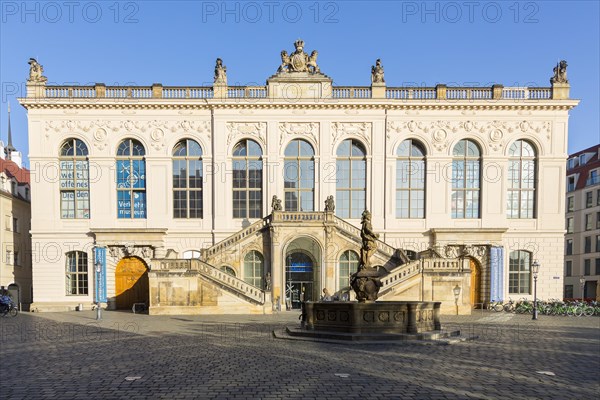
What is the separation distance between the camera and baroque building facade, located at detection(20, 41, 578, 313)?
101 ft

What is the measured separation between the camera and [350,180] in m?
32.1

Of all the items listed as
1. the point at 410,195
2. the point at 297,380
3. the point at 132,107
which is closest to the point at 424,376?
the point at 297,380

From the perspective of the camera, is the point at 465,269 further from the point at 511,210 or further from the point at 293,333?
the point at 293,333

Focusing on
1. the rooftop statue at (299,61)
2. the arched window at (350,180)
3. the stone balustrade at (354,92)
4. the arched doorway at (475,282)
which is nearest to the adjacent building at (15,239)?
the stone balustrade at (354,92)

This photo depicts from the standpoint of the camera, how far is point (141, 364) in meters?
10.9

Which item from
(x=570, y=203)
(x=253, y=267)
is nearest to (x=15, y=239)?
(x=253, y=267)

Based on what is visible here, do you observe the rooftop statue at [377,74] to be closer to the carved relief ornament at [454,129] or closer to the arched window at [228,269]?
the carved relief ornament at [454,129]

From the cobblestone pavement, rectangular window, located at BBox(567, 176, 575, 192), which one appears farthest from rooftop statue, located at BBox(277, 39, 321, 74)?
rectangular window, located at BBox(567, 176, 575, 192)

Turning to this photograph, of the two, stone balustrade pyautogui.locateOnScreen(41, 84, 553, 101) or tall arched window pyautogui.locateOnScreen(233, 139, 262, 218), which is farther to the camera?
tall arched window pyautogui.locateOnScreen(233, 139, 262, 218)

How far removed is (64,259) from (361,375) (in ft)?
92.4

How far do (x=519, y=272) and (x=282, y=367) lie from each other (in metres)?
26.8

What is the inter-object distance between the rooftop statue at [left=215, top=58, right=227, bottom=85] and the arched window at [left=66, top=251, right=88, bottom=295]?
53.3 feet

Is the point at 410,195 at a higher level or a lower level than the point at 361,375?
higher

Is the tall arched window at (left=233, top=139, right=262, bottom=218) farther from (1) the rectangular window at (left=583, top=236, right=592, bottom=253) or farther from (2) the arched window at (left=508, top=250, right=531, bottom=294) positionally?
(1) the rectangular window at (left=583, top=236, right=592, bottom=253)
